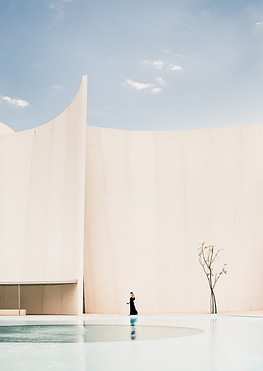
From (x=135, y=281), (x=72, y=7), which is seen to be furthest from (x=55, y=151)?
(x=72, y=7)

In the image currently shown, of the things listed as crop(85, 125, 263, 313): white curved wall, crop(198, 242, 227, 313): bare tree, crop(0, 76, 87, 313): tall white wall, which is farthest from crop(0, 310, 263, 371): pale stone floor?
crop(85, 125, 263, 313): white curved wall

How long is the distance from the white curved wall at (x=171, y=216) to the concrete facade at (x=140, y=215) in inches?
1.6

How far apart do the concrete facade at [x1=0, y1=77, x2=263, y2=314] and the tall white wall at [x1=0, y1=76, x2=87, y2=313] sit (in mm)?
44

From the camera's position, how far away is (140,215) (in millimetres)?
21797

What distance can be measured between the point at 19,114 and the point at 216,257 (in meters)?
19.4

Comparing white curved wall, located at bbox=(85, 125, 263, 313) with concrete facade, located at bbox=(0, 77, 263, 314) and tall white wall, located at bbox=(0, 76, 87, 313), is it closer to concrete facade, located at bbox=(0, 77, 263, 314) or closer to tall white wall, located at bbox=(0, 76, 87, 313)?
concrete facade, located at bbox=(0, 77, 263, 314)

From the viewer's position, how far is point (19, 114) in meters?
36.0

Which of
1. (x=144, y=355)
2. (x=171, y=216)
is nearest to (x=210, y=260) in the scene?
(x=171, y=216)

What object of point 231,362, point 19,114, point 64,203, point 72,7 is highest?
point 72,7

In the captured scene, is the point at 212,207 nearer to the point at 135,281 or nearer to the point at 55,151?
the point at 135,281

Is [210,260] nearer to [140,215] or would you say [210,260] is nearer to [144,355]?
[140,215]

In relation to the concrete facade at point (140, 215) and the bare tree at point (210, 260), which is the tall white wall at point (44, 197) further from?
the bare tree at point (210, 260)

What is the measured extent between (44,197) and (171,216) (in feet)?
16.7

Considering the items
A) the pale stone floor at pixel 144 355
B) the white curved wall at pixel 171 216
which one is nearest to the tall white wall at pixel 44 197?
the white curved wall at pixel 171 216
